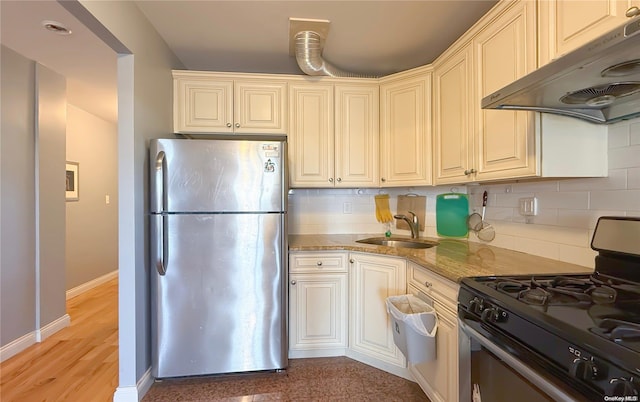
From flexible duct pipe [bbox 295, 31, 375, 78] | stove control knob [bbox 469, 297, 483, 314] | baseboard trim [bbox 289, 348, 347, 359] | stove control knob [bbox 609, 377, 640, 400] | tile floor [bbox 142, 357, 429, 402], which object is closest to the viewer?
stove control knob [bbox 609, 377, 640, 400]

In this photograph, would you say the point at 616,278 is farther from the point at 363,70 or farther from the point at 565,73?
the point at 363,70

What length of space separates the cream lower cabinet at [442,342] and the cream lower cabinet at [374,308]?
23cm

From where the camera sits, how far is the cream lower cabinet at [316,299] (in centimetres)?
224

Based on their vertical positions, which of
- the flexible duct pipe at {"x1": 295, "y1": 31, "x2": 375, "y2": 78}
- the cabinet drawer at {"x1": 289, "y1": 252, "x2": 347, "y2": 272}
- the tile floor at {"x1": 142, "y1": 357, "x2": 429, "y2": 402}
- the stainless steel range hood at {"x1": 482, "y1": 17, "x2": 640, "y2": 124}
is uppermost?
the flexible duct pipe at {"x1": 295, "y1": 31, "x2": 375, "y2": 78}

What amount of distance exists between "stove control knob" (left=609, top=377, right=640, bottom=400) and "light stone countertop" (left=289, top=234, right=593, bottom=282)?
67 centimetres

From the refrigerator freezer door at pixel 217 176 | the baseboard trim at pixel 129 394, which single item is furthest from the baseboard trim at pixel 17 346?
the refrigerator freezer door at pixel 217 176

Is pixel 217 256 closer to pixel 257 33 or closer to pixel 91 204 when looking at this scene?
pixel 257 33

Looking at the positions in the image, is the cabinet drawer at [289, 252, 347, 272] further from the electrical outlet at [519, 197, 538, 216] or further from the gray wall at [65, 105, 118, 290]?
the gray wall at [65, 105, 118, 290]

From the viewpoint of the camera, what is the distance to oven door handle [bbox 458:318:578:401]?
805mm

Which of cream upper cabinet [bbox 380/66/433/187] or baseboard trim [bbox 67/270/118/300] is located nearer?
cream upper cabinet [bbox 380/66/433/187]

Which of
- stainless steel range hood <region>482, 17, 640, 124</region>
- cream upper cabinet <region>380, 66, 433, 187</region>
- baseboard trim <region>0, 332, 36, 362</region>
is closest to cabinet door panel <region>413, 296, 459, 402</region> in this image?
stainless steel range hood <region>482, 17, 640, 124</region>

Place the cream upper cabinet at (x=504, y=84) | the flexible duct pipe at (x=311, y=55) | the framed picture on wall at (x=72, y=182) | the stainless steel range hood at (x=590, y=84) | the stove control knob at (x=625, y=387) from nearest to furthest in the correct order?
the stove control knob at (x=625, y=387) < the stainless steel range hood at (x=590, y=84) < the cream upper cabinet at (x=504, y=84) < the flexible duct pipe at (x=311, y=55) < the framed picture on wall at (x=72, y=182)

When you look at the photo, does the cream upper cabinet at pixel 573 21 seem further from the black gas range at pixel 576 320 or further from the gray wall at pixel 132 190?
the gray wall at pixel 132 190

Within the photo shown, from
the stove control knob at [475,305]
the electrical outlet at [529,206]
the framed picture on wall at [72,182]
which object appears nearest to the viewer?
the stove control knob at [475,305]
